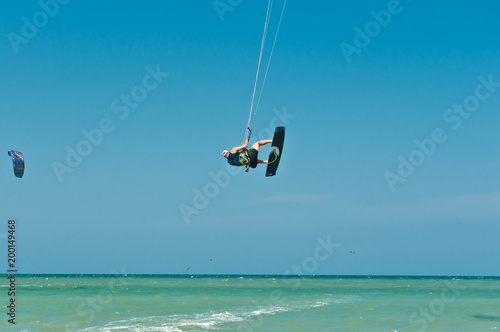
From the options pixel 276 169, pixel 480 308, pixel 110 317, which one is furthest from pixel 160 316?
pixel 480 308

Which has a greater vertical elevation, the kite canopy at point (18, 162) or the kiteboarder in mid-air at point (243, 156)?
the kite canopy at point (18, 162)

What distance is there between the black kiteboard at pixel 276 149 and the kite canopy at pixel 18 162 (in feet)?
25.9

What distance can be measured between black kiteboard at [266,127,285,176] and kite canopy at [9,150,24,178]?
7.88m

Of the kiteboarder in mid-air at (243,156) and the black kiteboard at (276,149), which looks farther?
the black kiteboard at (276,149)

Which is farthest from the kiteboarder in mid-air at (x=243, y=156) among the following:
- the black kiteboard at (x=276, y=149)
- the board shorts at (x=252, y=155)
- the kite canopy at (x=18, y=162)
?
the kite canopy at (x=18, y=162)

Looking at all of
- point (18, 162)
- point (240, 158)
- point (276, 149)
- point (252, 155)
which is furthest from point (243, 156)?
point (18, 162)

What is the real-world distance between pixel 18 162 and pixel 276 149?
345 inches

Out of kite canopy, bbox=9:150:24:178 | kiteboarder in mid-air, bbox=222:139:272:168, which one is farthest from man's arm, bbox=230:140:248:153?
kite canopy, bbox=9:150:24:178

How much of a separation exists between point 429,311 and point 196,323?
10685 mm

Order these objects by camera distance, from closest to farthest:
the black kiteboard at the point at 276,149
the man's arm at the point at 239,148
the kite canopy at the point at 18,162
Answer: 1. the man's arm at the point at 239,148
2. the black kiteboard at the point at 276,149
3. the kite canopy at the point at 18,162

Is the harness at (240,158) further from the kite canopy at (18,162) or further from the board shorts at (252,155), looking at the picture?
the kite canopy at (18,162)

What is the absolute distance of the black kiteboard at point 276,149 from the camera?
1315 cm

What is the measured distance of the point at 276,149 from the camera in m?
13.2

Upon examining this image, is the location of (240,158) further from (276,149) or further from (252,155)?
(276,149)
